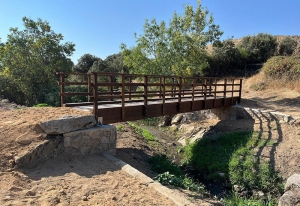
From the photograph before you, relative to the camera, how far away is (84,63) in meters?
34.9

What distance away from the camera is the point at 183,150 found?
9961mm

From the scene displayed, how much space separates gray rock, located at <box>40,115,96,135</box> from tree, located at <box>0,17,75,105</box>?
38.7 ft

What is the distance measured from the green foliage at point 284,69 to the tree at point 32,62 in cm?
1620

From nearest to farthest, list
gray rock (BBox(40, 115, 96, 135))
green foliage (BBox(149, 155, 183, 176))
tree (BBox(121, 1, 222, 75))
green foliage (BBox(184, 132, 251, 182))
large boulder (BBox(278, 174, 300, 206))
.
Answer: large boulder (BBox(278, 174, 300, 206)) < gray rock (BBox(40, 115, 96, 135)) < green foliage (BBox(149, 155, 183, 176)) < green foliage (BBox(184, 132, 251, 182)) < tree (BBox(121, 1, 222, 75))

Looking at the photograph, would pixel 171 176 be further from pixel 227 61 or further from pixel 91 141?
pixel 227 61

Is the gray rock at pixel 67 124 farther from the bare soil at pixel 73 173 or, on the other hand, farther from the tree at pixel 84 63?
the tree at pixel 84 63

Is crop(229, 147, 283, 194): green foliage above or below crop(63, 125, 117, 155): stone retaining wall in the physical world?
below

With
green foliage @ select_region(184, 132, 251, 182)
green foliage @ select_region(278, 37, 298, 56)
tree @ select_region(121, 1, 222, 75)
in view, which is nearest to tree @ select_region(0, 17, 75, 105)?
tree @ select_region(121, 1, 222, 75)

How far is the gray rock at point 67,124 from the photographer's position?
5.21 meters

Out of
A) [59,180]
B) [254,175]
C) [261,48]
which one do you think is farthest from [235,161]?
[261,48]

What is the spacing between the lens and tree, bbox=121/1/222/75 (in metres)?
14.6

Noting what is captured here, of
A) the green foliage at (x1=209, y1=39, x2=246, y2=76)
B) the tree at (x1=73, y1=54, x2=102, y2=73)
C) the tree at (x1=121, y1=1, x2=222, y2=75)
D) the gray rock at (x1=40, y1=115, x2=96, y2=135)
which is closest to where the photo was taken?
the gray rock at (x1=40, y1=115, x2=96, y2=135)

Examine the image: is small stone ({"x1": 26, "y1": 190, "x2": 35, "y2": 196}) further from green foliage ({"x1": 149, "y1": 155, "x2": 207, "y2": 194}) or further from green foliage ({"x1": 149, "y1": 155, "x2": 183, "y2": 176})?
green foliage ({"x1": 149, "y1": 155, "x2": 183, "y2": 176})

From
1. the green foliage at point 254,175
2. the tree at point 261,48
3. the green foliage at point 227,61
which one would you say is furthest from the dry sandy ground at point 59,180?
the tree at point 261,48
